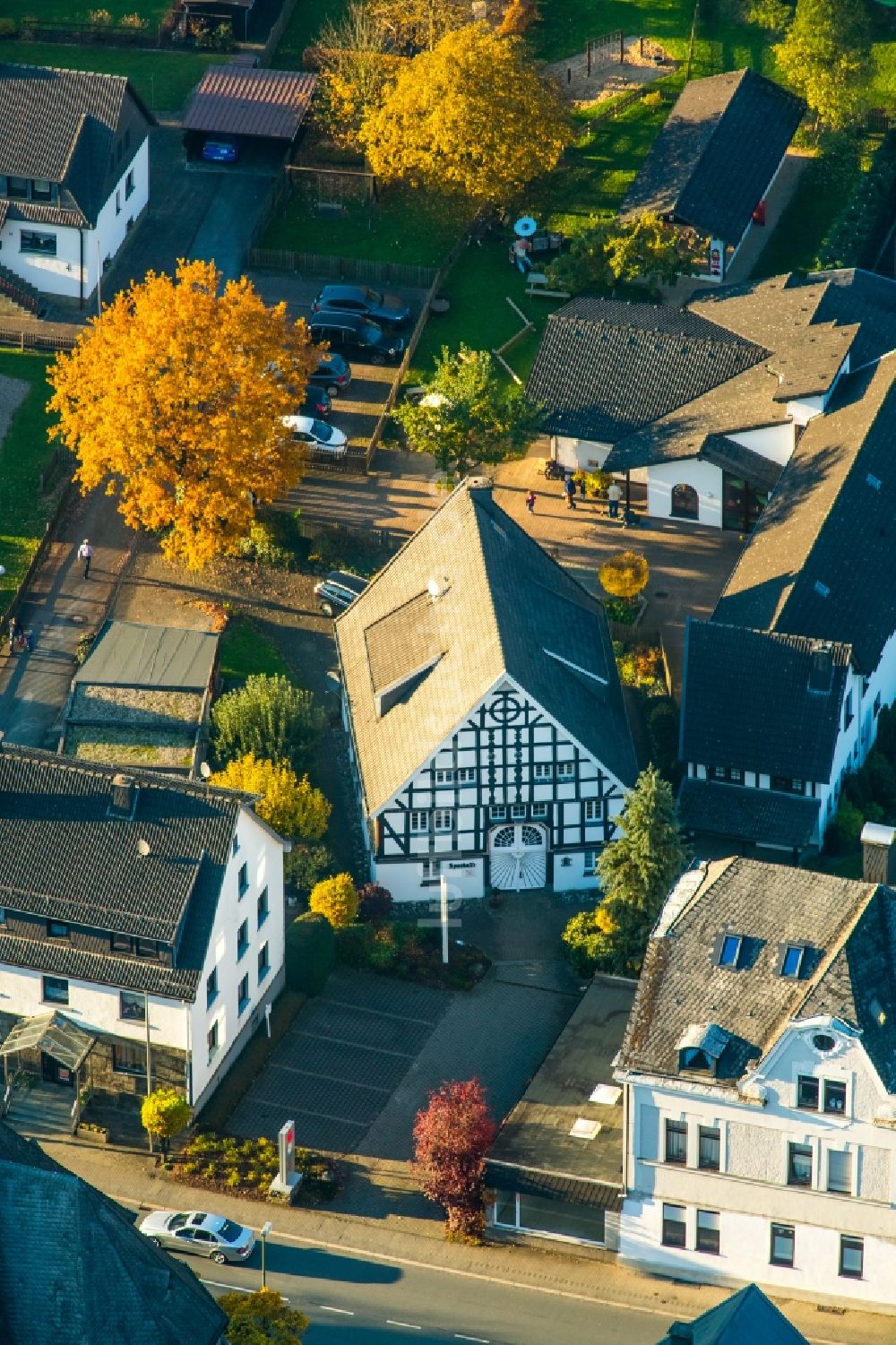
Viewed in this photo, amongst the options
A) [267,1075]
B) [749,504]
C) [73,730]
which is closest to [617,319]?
[749,504]

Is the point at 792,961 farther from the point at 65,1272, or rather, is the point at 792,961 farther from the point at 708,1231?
the point at 65,1272

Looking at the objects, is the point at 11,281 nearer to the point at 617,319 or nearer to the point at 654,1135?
the point at 617,319

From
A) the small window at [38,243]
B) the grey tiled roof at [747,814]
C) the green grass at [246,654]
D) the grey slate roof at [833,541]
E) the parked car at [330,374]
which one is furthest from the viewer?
the small window at [38,243]

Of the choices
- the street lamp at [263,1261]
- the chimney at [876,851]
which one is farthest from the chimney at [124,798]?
the chimney at [876,851]

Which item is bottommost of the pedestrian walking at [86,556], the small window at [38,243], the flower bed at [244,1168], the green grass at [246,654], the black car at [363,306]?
the flower bed at [244,1168]

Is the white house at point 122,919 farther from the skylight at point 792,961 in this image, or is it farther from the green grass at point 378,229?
the green grass at point 378,229

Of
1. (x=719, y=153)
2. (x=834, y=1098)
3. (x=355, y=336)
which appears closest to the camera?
(x=834, y=1098)

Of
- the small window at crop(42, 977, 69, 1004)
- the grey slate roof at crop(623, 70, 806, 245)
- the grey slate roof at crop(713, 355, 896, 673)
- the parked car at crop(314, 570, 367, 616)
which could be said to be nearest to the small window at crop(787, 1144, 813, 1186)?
the small window at crop(42, 977, 69, 1004)

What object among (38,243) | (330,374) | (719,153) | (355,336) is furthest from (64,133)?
(719,153)
